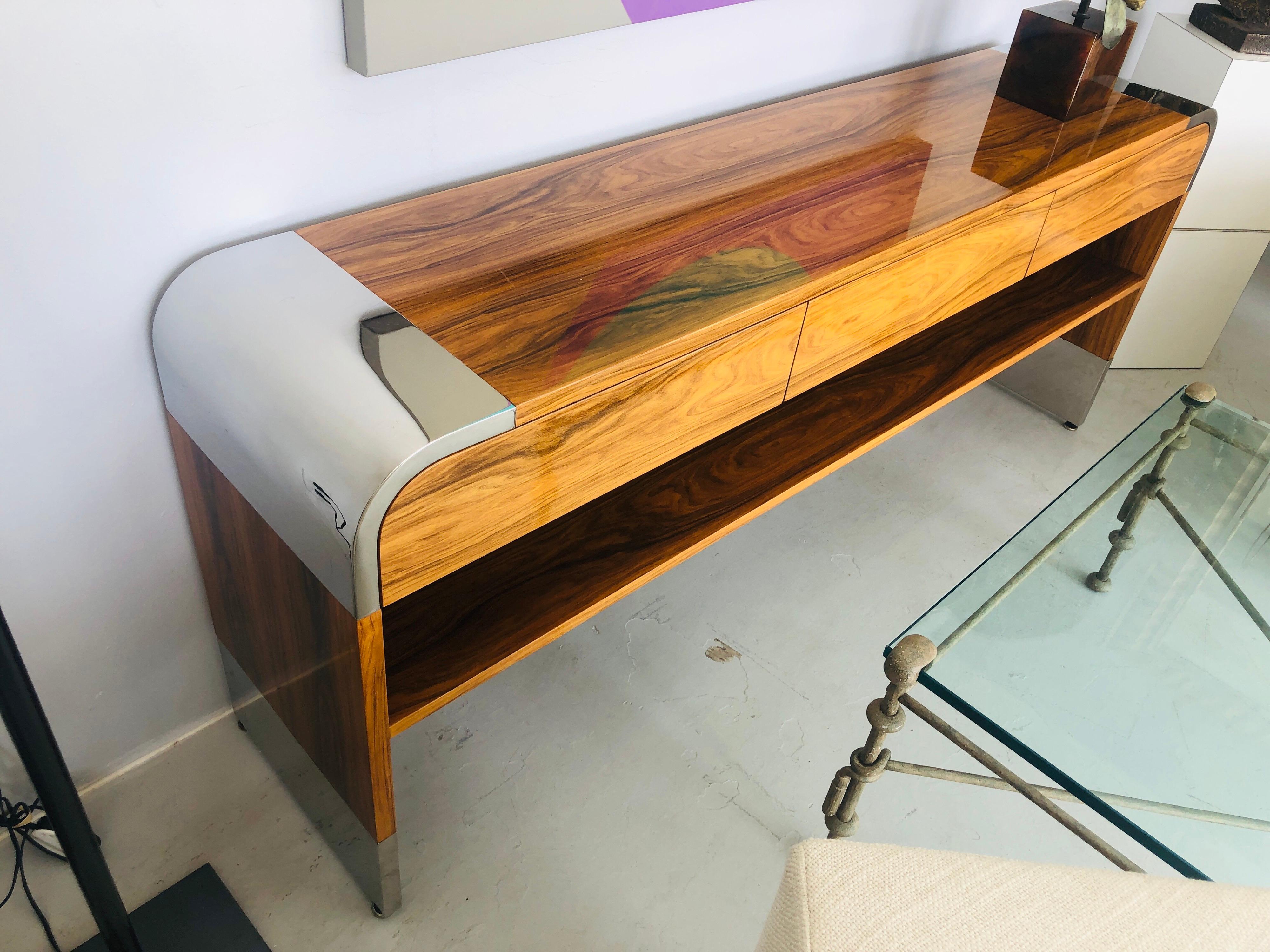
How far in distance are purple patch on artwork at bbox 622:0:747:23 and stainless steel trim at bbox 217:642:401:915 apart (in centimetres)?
113

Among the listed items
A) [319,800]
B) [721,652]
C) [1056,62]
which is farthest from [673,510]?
[1056,62]

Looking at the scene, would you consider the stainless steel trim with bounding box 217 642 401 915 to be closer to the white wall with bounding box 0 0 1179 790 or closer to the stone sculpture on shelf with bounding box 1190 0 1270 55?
the white wall with bounding box 0 0 1179 790

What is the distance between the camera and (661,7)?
1487 mm

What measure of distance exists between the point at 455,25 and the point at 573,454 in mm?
586

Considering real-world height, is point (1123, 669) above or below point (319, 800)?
above

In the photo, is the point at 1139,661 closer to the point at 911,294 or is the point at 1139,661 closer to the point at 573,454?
the point at 911,294

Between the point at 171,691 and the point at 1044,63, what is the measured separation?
6.18 feet

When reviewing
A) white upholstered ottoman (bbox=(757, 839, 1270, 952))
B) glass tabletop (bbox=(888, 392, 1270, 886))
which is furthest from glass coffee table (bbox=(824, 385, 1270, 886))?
white upholstered ottoman (bbox=(757, 839, 1270, 952))

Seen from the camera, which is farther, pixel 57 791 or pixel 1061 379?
pixel 1061 379

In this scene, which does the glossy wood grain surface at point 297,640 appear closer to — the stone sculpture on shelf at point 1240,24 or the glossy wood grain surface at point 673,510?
the glossy wood grain surface at point 673,510

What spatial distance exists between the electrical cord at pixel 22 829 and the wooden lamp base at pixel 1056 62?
2.06 meters

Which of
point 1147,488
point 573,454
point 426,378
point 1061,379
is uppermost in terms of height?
point 426,378

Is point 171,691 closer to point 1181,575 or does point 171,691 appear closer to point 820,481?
point 820,481

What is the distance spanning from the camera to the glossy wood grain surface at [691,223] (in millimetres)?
1163
